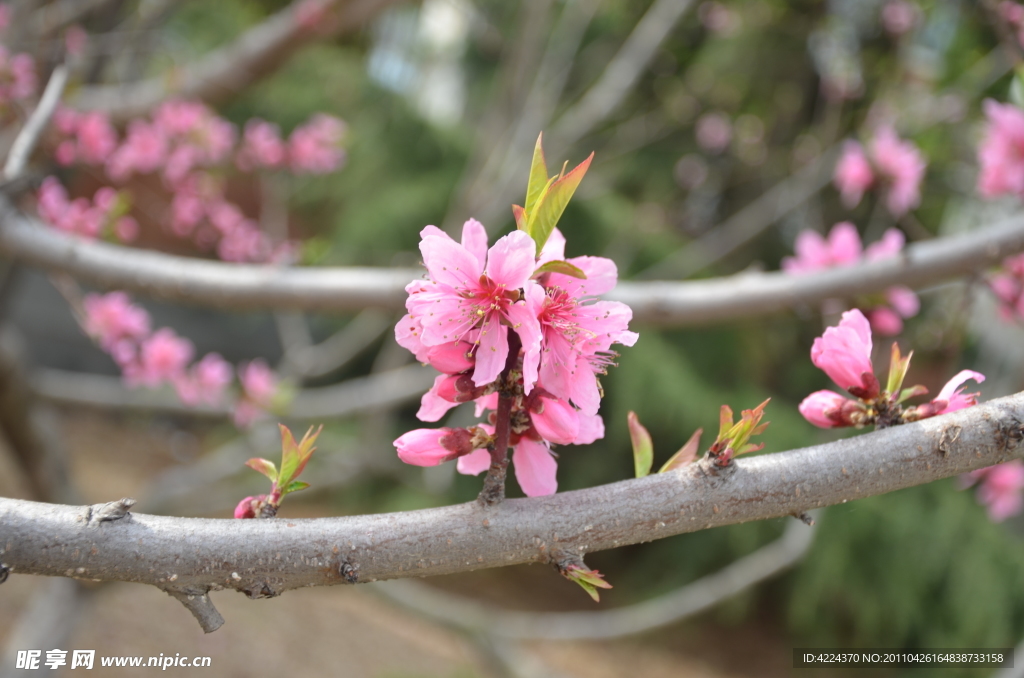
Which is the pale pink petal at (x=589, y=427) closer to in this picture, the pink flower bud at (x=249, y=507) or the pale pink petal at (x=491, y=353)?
the pale pink petal at (x=491, y=353)

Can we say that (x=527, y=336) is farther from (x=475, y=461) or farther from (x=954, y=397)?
(x=954, y=397)

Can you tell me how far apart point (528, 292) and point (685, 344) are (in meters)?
5.64

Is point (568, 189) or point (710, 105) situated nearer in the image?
point (568, 189)

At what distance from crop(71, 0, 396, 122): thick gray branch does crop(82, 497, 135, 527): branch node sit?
2.54 m

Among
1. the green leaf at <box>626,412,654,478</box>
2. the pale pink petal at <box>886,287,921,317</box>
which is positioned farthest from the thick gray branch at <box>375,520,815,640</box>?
the green leaf at <box>626,412,654,478</box>

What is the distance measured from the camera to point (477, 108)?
7.93 metres

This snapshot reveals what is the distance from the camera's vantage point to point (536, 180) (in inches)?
27.1

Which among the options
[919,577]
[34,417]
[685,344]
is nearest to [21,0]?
[34,417]

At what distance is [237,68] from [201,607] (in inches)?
109

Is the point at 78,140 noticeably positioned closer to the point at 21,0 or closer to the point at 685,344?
the point at 21,0

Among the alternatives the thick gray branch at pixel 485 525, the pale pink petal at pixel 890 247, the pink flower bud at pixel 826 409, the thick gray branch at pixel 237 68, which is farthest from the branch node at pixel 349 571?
the thick gray branch at pixel 237 68

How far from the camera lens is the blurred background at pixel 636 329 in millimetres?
3627

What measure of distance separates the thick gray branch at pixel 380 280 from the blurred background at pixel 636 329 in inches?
22.1

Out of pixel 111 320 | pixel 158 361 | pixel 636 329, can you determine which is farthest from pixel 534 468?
pixel 158 361
